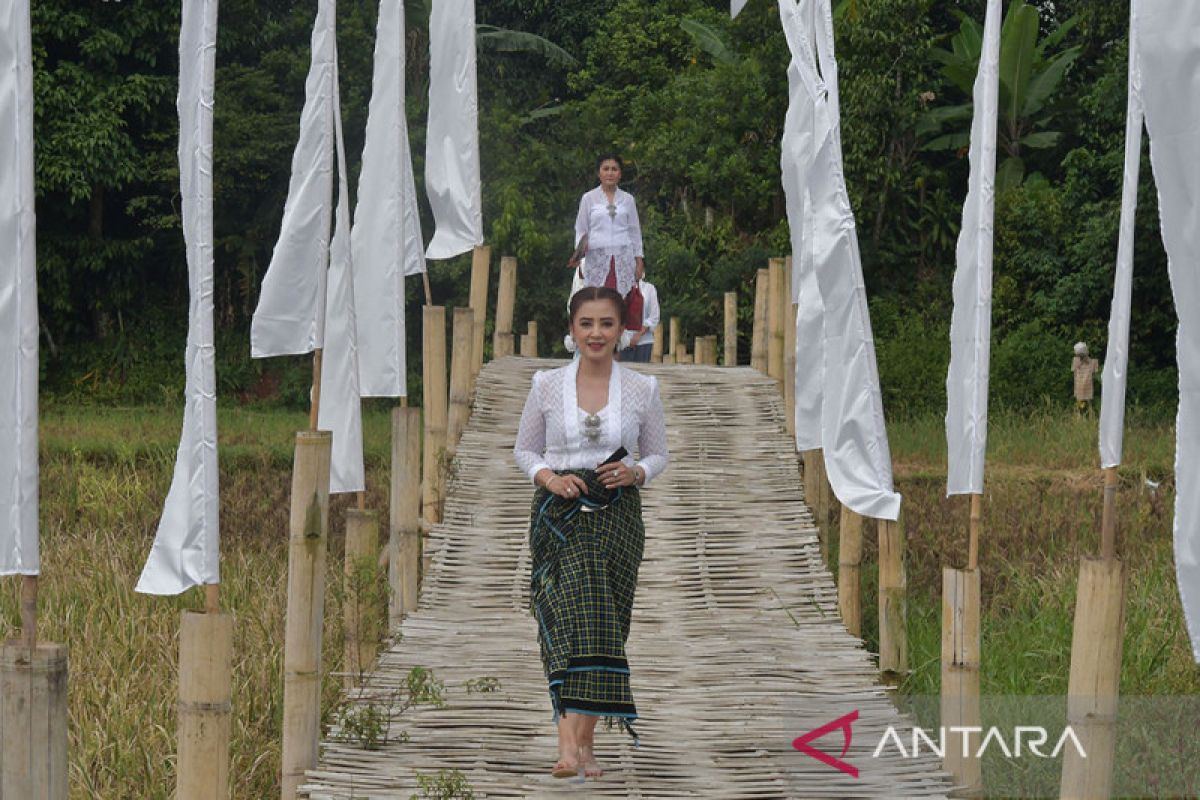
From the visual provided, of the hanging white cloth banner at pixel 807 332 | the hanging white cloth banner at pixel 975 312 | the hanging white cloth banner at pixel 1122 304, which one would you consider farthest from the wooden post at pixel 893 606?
the hanging white cloth banner at pixel 1122 304

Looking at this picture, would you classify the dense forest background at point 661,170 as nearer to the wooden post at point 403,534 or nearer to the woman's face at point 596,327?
the wooden post at point 403,534

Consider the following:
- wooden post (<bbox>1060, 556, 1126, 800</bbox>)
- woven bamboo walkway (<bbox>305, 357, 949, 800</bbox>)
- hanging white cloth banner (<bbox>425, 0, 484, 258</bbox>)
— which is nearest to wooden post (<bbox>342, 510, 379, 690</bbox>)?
woven bamboo walkway (<bbox>305, 357, 949, 800</bbox>)

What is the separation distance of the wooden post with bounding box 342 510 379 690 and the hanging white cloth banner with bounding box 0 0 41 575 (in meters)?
2.09

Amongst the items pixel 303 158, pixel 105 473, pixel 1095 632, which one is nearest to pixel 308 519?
pixel 303 158

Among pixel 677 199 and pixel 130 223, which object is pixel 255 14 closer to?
pixel 130 223

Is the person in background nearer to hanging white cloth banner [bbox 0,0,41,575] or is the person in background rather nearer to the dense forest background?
the dense forest background

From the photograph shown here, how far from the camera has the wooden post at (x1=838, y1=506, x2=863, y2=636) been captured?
6.77m

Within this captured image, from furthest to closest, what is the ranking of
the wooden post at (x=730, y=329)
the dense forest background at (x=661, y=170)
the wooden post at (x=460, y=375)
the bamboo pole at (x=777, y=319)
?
the dense forest background at (x=661, y=170), the wooden post at (x=730, y=329), the bamboo pole at (x=777, y=319), the wooden post at (x=460, y=375)

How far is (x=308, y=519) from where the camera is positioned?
471 cm

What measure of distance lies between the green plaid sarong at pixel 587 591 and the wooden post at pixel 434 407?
2417 mm

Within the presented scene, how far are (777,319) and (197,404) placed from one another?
5981 mm

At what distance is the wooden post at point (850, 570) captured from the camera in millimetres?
6766

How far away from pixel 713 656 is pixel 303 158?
7.12 ft

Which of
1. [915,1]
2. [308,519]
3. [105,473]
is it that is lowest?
[105,473]
